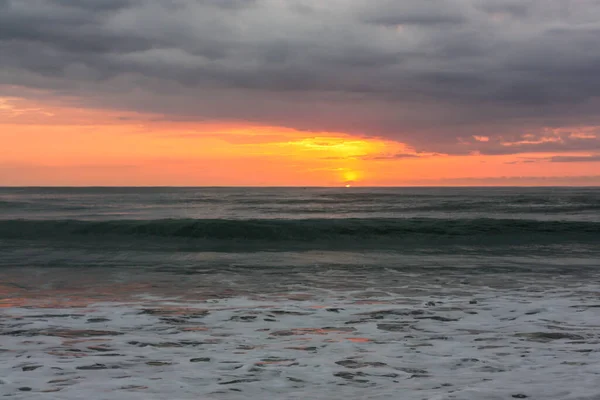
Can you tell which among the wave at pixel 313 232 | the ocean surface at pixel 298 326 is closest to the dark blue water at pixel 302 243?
the wave at pixel 313 232

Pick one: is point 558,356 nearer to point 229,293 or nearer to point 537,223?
point 229,293

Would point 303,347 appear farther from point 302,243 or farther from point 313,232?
point 313,232

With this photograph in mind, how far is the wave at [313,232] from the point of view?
88.8 feet

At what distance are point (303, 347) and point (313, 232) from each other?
21.5 m

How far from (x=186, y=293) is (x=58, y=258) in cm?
924

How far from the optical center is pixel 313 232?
95.0ft

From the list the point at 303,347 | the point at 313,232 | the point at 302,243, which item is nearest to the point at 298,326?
the point at 303,347

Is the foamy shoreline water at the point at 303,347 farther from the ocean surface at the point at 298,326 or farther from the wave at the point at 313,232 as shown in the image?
the wave at the point at 313,232

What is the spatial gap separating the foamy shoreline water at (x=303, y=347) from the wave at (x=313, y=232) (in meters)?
15.3

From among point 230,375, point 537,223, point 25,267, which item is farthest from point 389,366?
point 537,223

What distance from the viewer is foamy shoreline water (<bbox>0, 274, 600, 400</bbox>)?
19.1ft

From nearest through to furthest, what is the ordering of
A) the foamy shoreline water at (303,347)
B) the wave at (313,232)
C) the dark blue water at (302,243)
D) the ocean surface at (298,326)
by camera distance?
the foamy shoreline water at (303,347) → the ocean surface at (298,326) → the dark blue water at (302,243) → the wave at (313,232)

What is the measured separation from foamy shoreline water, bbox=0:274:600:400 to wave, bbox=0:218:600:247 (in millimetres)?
15340

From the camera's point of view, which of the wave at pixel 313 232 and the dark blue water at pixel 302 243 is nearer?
the dark blue water at pixel 302 243
